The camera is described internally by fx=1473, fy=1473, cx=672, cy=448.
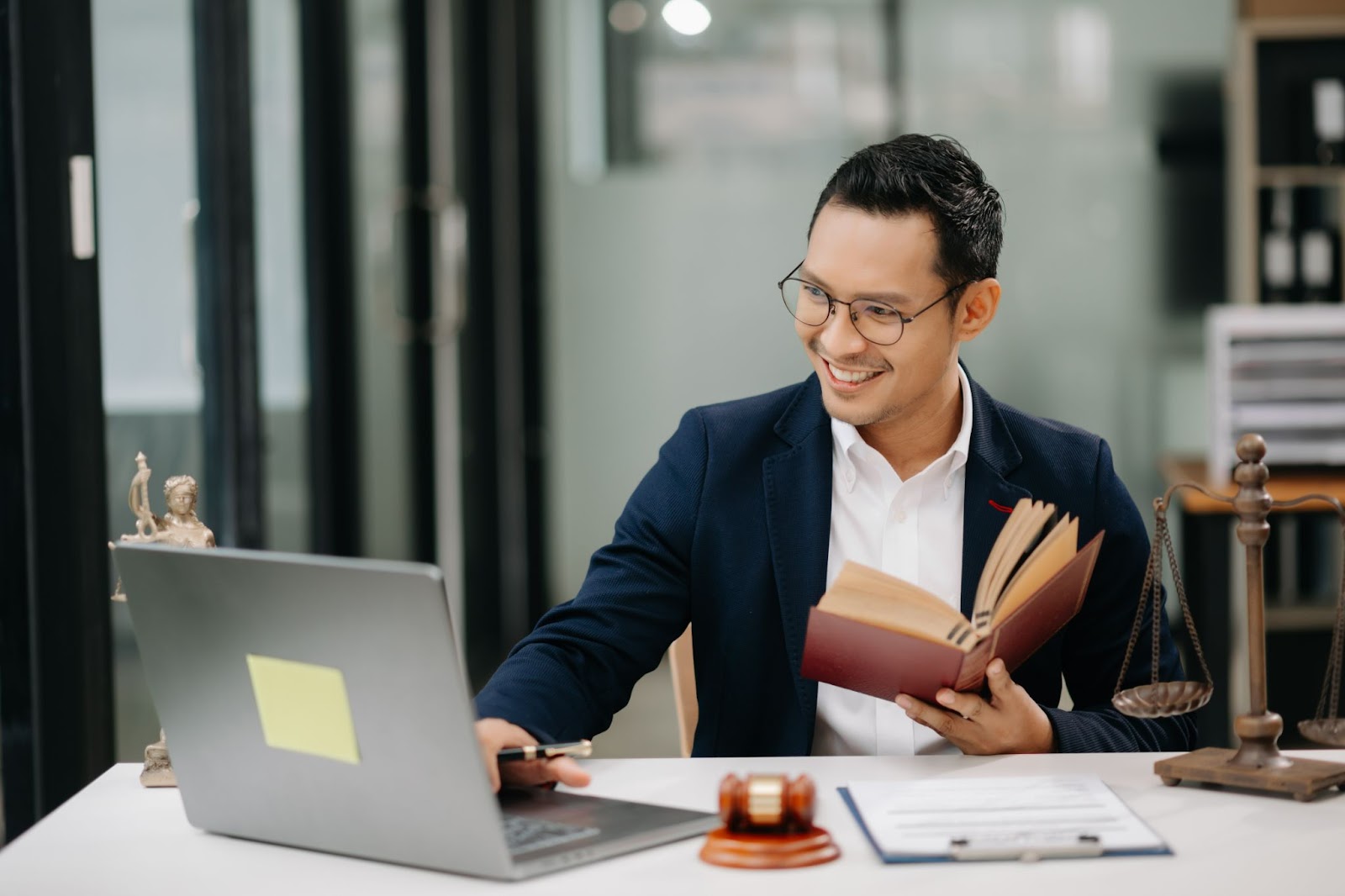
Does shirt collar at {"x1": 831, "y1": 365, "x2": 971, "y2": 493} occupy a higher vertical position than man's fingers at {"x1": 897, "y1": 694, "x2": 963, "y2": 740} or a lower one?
higher

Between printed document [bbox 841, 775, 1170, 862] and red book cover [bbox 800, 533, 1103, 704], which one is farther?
red book cover [bbox 800, 533, 1103, 704]

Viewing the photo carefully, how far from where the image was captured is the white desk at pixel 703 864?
3.50 feet

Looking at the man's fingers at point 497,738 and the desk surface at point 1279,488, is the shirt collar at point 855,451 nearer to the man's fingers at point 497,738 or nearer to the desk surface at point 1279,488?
the man's fingers at point 497,738

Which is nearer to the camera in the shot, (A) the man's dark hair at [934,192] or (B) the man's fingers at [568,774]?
(B) the man's fingers at [568,774]

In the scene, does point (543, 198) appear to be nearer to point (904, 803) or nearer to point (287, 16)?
point (287, 16)

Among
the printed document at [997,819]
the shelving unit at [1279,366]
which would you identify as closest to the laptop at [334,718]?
the printed document at [997,819]

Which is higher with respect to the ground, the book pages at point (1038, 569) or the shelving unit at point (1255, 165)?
the shelving unit at point (1255, 165)

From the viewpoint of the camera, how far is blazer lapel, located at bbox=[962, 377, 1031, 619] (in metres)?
1.68

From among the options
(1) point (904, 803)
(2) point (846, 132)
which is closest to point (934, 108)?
(2) point (846, 132)

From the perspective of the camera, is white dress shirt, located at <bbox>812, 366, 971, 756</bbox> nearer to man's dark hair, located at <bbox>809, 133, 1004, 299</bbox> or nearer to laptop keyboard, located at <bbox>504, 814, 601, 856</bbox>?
man's dark hair, located at <bbox>809, 133, 1004, 299</bbox>

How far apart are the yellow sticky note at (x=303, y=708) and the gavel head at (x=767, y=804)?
0.93 feet

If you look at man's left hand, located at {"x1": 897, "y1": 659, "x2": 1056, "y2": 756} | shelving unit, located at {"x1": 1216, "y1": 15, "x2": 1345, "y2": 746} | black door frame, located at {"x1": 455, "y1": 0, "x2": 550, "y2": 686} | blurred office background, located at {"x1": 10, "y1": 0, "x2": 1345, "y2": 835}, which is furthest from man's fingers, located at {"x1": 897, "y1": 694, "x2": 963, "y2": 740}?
black door frame, located at {"x1": 455, "y1": 0, "x2": 550, "y2": 686}

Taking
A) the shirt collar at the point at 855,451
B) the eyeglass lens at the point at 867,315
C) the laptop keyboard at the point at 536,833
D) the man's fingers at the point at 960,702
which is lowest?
the laptop keyboard at the point at 536,833

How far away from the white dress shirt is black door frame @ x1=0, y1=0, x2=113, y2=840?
103 centimetres
